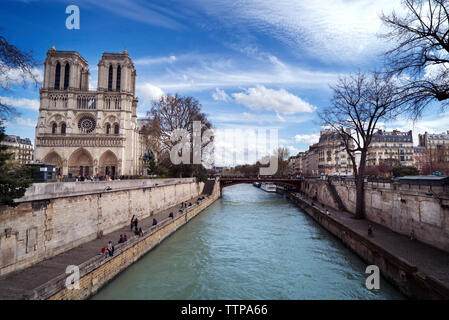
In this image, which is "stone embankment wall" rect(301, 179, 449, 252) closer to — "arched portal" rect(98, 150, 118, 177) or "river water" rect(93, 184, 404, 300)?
"river water" rect(93, 184, 404, 300)

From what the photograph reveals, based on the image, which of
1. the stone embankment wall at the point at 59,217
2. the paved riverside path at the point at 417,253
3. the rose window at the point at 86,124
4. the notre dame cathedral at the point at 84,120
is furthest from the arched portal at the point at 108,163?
the paved riverside path at the point at 417,253

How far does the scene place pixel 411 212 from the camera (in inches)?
499

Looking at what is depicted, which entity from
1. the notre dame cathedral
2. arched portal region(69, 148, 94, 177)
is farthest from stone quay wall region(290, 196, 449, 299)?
arched portal region(69, 148, 94, 177)

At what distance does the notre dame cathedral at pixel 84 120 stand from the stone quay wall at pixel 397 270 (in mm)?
33612

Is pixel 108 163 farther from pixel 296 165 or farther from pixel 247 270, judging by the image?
pixel 296 165

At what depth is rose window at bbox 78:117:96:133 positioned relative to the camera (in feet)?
143

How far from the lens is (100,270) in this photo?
877 cm

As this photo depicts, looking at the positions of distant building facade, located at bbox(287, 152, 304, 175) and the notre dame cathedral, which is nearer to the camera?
the notre dame cathedral

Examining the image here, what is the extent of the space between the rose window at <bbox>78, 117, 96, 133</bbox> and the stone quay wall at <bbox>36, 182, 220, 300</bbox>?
35177mm

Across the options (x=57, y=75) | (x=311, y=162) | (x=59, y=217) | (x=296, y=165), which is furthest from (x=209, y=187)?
(x=296, y=165)

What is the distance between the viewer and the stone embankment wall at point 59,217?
323 inches

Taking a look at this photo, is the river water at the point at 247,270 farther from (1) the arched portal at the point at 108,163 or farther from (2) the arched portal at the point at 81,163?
(2) the arched portal at the point at 81,163
